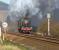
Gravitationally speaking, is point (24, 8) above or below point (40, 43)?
above

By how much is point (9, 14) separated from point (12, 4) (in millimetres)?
3336

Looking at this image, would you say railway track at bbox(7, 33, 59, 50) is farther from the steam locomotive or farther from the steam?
Result: the steam

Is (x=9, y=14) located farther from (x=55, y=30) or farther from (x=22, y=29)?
(x=55, y=30)

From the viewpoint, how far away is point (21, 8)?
46.9m

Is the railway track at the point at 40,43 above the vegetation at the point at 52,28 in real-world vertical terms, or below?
below

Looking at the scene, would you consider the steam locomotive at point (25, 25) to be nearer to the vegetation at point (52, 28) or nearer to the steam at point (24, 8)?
the vegetation at point (52, 28)

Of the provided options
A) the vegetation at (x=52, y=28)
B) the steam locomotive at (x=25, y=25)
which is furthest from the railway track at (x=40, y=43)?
the steam locomotive at (x=25, y=25)

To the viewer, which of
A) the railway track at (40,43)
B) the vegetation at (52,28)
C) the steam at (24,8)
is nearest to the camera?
the railway track at (40,43)

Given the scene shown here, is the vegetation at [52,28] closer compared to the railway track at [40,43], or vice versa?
the railway track at [40,43]

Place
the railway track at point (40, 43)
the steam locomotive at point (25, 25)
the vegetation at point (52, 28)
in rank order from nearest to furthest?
the railway track at point (40, 43)
the vegetation at point (52, 28)
the steam locomotive at point (25, 25)

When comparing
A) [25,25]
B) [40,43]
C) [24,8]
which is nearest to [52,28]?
[25,25]

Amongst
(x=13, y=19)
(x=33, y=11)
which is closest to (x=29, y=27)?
(x=33, y=11)

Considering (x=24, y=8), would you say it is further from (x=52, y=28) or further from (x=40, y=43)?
(x=40, y=43)

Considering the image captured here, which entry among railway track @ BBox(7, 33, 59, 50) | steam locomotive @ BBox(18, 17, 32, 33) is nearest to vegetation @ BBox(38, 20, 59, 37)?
steam locomotive @ BBox(18, 17, 32, 33)
